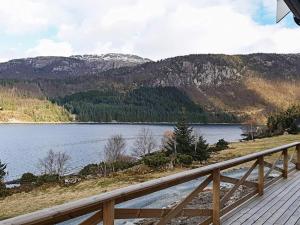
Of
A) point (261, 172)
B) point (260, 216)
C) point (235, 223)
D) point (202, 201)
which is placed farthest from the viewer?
point (202, 201)

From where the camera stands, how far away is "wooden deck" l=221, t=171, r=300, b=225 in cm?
710

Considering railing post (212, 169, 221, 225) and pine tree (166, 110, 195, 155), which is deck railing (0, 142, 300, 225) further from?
pine tree (166, 110, 195, 155)

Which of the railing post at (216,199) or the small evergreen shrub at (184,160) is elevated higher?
the railing post at (216,199)

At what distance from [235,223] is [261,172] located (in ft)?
9.33

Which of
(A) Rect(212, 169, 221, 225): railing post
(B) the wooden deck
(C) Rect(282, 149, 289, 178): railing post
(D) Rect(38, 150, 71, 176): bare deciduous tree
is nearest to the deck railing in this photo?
(A) Rect(212, 169, 221, 225): railing post

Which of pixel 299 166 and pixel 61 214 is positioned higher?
pixel 61 214

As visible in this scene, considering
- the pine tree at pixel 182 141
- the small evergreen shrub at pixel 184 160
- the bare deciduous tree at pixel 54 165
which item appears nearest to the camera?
the small evergreen shrub at pixel 184 160

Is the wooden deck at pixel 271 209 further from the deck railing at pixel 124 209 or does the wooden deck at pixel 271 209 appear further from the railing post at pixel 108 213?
the railing post at pixel 108 213

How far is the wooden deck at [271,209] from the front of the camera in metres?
7.10

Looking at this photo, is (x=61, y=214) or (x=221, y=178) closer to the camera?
(x=61, y=214)

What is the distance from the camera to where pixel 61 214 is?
11.1 feet

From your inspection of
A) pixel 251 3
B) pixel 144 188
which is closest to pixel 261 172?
pixel 251 3

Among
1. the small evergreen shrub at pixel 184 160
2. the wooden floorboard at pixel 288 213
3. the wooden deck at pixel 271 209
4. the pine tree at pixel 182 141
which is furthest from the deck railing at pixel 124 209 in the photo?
the pine tree at pixel 182 141

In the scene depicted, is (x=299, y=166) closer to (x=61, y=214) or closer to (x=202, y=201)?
(x=202, y=201)
